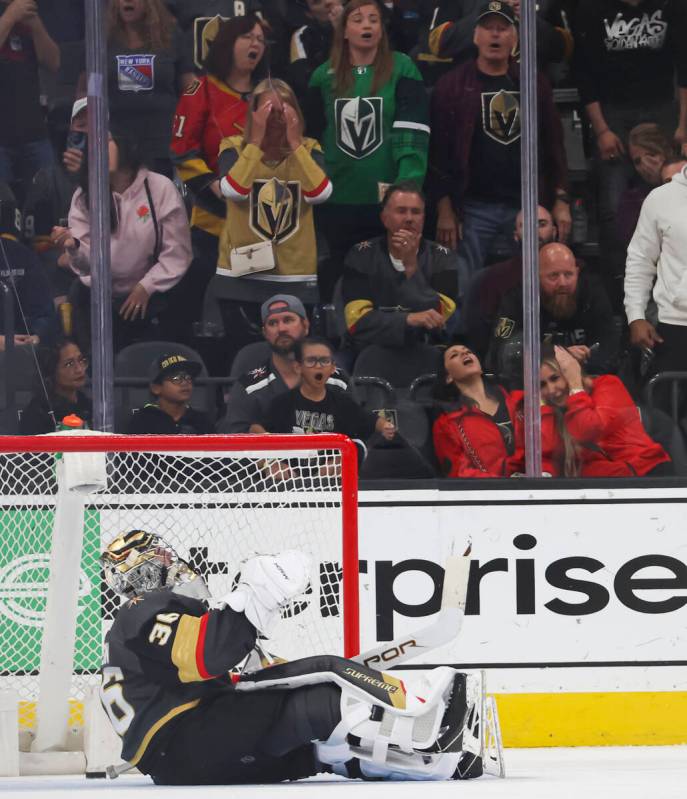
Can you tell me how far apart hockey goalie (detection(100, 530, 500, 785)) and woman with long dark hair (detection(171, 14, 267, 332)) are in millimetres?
1583

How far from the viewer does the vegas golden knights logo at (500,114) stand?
15.4ft

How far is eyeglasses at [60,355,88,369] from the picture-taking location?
4.44 metres

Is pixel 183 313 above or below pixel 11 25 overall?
below

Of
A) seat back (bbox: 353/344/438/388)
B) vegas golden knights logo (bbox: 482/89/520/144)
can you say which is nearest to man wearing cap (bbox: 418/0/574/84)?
vegas golden knights logo (bbox: 482/89/520/144)

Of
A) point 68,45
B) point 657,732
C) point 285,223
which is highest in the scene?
point 68,45

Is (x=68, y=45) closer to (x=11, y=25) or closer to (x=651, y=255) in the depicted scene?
(x=11, y=25)

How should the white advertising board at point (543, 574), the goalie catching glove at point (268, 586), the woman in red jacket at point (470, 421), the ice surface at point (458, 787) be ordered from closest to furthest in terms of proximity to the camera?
the ice surface at point (458, 787)
the goalie catching glove at point (268, 586)
the white advertising board at point (543, 574)
the woman in red jacket at point (470, 421)

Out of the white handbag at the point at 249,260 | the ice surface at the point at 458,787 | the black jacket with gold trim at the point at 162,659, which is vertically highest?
the white handbag at the point at 249,260

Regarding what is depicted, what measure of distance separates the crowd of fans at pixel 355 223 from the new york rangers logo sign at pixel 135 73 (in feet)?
0.03

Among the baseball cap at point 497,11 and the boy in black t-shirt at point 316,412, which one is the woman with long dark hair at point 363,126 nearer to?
the baseball cap at point 497,11

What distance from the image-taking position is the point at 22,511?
400 centimetres

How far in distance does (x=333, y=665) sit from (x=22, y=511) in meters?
1.26

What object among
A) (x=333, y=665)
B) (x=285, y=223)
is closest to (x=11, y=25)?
(x=285, y=223)

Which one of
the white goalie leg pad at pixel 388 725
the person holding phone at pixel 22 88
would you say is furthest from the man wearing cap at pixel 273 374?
the white goalie leg pad at pixel 388 725
